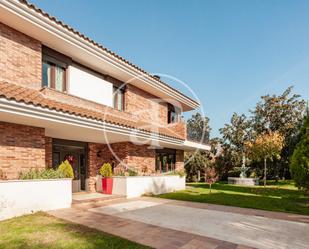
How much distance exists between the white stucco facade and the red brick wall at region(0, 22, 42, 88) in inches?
77.8

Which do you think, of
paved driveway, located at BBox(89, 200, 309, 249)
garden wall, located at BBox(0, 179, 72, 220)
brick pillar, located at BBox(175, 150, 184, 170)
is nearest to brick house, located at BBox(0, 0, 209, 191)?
garden wall, located at BBox(0, 179, 72, 220)

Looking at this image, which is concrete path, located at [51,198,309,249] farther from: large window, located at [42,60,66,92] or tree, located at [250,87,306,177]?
tree, located at [250,87,306,177]

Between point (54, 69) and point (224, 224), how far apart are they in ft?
30.2

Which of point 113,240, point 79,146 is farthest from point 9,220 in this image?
point 79,146

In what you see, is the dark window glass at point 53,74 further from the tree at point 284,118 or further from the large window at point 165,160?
the tree at point 284,118

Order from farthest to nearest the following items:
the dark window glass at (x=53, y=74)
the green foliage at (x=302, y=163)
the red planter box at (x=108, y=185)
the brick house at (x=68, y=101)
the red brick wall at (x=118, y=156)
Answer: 1. the red brick wall at (x=118, y=156)
2. the red planter box at (x=108, y=185)
3. the green foliage at (x=302, y=163)
4. the dark window glass at (x=53, y=74)
5. the brick house at (x=68, y=101)

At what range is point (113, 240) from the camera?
17.0 ft

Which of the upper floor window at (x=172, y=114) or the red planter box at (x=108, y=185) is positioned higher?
the upper floor window at (x=172, y=114)

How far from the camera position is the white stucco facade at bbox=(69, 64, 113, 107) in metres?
11.5

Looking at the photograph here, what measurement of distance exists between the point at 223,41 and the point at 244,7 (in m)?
3.84

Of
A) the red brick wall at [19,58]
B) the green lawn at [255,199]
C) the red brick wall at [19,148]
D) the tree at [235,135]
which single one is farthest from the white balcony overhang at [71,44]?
the tree at [235,135]

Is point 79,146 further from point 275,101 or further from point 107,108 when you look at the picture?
point 275,101

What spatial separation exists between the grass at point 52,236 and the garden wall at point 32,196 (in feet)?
1.97

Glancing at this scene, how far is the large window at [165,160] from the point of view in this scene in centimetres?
1731
